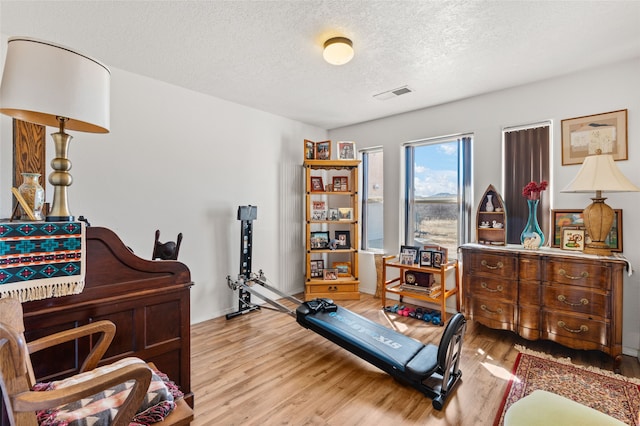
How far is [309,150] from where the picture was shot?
4.27 m

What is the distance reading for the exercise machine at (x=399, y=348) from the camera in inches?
77.7

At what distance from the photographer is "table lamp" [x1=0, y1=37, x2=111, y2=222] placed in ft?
3.97

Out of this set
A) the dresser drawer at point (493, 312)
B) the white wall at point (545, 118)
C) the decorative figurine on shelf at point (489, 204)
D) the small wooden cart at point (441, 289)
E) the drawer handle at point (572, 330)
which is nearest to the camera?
the drawer handle at point (572, 330)

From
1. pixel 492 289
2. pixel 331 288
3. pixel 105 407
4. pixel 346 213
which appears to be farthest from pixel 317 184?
pixel 105 407

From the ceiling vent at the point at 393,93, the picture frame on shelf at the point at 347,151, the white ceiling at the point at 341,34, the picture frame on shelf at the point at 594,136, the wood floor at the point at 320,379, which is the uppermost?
the ceiling vent at the point at 393,93

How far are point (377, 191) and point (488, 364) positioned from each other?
105 inches

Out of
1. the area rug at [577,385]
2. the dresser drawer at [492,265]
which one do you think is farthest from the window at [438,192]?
the area rug at [577,385]

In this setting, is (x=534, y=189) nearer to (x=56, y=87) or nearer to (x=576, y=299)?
(x=576, y=299)

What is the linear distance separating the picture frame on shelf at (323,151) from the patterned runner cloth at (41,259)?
3278mm

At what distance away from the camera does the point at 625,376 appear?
2213mm

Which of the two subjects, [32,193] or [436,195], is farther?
[436,195]

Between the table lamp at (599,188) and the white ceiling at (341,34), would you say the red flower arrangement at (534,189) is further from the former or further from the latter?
the white ceiling at (341,34)

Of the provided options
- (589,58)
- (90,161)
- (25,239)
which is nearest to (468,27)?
(589,58)

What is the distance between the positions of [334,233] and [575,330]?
3.02m
